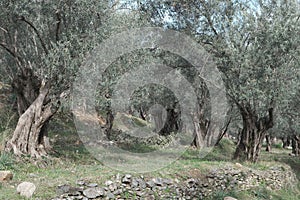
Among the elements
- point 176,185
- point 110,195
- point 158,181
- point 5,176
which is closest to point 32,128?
point 5,176

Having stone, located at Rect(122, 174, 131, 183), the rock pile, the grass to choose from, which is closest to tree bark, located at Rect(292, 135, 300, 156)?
the grass

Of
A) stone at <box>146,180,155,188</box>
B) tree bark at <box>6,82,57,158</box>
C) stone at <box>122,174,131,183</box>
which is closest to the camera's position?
stone at <box>122,174,131,183</box>

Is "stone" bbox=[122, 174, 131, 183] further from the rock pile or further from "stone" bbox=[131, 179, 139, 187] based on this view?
"stone" bbox=[131, 179, 139, 187]

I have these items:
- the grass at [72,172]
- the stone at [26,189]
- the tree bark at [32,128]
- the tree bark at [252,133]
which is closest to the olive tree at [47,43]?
the tree bark at [32,128]

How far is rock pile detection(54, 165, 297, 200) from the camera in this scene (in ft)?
31.9

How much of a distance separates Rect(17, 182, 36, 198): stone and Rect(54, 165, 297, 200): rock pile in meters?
0.70

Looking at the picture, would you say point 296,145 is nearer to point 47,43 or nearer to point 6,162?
point 47,43

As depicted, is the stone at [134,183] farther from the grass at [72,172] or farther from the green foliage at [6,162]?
the green foliage at [6,162]

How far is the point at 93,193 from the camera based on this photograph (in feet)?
31.8

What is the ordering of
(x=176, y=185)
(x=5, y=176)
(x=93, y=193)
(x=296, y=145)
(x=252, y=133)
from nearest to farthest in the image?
1. (x=5, y=176)
2. (x=93, y=193)
3. (x=176, y=185)
4. (x=252, y=133)
5. (x=296, y=145)

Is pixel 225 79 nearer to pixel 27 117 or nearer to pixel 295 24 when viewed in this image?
pixel 295 24

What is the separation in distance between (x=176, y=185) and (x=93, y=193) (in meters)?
3.41

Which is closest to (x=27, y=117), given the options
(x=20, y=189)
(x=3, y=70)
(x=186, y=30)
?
(x=20, y=189)

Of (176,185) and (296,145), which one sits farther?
(296,145)
